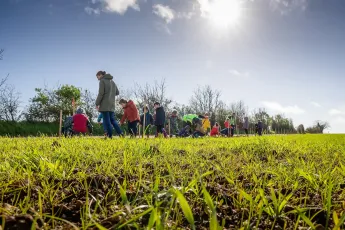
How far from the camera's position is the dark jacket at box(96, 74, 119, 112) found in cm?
848

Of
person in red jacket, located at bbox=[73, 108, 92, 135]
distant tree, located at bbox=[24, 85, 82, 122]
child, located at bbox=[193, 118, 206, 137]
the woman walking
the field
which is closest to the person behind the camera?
the field

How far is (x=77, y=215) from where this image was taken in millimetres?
1234

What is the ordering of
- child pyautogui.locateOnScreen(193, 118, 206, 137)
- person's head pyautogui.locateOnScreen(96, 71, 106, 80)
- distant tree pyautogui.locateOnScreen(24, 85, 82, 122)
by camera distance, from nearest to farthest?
person's head pyautogui.locateOnScreen(96, 71, 106, 80), child pyautogui.locateOnScreen(193, 118, 206, 137), distant tree pyautogui.locateOnScreen(24, 85, 82, 122)

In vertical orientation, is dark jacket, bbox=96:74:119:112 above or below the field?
above

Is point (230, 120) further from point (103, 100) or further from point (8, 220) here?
point (8, 220)

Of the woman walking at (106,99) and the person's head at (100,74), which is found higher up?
Answer: the person's head at (100,74)

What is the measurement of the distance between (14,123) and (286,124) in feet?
241

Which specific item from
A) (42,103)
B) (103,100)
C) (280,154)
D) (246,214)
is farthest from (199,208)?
(42,103)

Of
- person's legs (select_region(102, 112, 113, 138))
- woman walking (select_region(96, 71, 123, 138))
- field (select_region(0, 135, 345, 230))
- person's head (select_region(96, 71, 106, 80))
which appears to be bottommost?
field (select_region(0, 135, 345, 230))

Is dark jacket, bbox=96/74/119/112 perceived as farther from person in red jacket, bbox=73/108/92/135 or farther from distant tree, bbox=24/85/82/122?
distant tree, bbox=24/85/82/122

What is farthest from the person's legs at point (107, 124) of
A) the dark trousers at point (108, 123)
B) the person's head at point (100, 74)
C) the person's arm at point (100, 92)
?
the person's head at point (100, 74)

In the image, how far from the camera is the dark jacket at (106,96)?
848cm

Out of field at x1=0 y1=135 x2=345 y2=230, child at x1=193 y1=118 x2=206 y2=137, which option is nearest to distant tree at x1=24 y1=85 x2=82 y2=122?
child at x1=193 y1=118 x2=206 y2=137

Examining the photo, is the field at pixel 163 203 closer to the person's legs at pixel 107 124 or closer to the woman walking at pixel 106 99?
the person's legs at pixel 107 124
